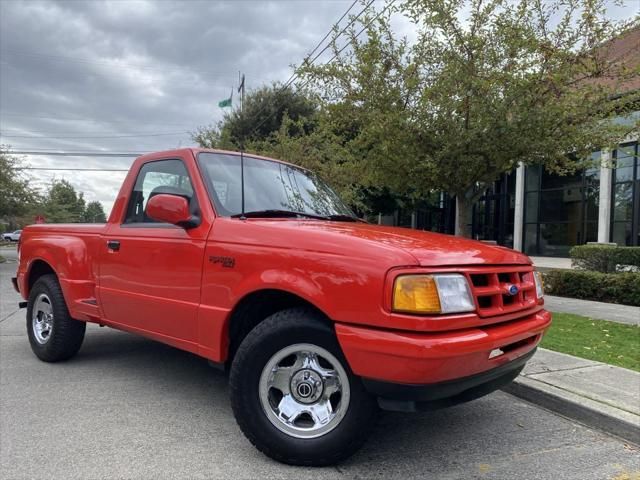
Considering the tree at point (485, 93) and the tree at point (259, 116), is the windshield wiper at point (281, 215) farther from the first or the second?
the tree at point (259, 116)

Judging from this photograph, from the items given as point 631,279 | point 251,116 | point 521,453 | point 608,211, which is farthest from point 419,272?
point 251,116

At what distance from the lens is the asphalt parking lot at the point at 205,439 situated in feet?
9.70

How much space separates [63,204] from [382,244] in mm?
79069

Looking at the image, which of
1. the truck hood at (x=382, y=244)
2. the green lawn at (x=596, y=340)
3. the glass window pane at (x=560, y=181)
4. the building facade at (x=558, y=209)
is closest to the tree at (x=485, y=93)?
the green lawn at (x=596, y=340)

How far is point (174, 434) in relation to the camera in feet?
11.2

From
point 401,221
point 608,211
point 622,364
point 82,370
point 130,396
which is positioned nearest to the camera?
point 130,396

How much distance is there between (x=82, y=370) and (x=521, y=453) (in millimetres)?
3908

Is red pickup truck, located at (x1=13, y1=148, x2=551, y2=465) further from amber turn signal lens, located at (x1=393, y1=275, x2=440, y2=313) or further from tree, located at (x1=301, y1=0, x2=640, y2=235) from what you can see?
tree, located at (x1=301, y1=0, x2=640, y2=235)

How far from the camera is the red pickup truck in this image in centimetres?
259

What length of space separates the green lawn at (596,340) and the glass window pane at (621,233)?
46.5ft

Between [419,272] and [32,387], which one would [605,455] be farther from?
[32,387]

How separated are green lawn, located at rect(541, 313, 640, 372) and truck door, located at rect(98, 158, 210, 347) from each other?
4.24m

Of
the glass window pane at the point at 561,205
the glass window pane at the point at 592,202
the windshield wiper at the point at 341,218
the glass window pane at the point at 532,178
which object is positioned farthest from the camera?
the glass window pane at the point at 532,178

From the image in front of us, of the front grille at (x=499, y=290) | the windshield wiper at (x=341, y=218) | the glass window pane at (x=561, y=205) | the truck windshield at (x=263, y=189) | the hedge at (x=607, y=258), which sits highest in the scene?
the glass window pane at (x=561, y=205)
